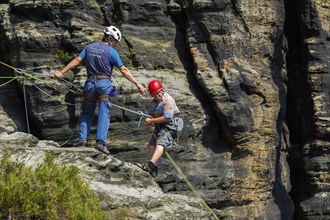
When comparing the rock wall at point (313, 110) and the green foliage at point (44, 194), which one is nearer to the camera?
the green foliage at point (44, 194)

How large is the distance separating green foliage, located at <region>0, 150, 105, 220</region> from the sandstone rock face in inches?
319

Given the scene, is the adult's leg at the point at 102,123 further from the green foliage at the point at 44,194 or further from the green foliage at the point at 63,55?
the green foliage at the point at 63,55

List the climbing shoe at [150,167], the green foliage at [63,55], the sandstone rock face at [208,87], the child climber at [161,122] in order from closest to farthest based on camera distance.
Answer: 1. the child climber at [161,122]
2. the climbing shoe at [150,167]
3. the sandstone rock face at [208,87]
4. the green foliage at [63,55]

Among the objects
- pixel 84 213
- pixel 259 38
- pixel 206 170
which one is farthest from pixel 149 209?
pixel 259 38

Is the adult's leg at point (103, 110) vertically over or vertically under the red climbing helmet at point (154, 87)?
under

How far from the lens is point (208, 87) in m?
19.6

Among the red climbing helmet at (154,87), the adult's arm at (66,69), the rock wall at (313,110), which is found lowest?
the rock wall at (313,110)

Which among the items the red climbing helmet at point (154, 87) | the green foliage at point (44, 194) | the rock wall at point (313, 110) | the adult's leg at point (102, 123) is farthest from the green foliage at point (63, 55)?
the green foliage at point (44, 194)

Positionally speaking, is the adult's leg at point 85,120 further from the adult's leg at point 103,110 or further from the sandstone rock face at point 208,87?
the sandstone rock face at point 208,87

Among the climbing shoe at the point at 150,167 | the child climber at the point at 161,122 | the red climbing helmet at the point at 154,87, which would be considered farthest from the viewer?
the climbing shoe at the point at 150,167

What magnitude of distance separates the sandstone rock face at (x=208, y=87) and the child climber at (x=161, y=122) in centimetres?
477

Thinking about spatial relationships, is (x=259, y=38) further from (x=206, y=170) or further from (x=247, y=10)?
(x=206, y=170)

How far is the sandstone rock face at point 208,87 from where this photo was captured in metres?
18.4

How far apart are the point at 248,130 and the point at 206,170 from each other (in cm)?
190
